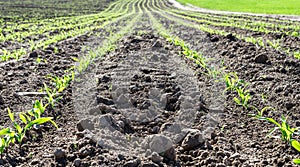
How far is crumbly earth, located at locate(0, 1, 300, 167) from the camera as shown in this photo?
9.23ft

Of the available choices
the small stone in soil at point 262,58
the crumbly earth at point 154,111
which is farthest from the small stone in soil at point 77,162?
the small stone in soil at point 262,58

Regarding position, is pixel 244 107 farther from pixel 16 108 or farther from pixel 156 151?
pixel 16 108

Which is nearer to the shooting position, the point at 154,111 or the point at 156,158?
the point at 156,158

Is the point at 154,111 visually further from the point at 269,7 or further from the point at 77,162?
the point at 269,7

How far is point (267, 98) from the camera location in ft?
13.5

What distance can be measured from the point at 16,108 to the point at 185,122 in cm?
178

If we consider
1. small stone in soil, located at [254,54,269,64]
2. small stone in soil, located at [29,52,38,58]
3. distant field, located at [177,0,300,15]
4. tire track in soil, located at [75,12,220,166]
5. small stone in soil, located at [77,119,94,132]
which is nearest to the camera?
tire track in soil, located at [75,12,220,166]

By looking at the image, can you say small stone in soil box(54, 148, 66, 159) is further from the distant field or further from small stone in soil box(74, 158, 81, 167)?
the distant field

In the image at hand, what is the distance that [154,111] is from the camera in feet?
13.1

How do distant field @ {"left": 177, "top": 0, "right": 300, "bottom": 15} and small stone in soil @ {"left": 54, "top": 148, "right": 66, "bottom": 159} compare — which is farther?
distant field @ {"left": 177, "top": 0, "right": 300, "bottom": 15}

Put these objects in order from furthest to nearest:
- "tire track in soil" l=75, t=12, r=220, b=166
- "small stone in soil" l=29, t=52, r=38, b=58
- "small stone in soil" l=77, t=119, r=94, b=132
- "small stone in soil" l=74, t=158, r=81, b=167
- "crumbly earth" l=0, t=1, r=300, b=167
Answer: "small stone in soil" l=29, t=52, r=38, b=58 → "small stone in soil" l=77, t=119, r=94, b=132 → "tire track in soil" l=75, t=12, r=220, b=166 → "crumbly earth" l=0, t=1, r=300, b=167 → "small stone in soil" l=74, t=158, r=81, b=167

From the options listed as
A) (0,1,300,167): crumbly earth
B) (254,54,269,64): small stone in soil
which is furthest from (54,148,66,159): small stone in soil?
(254,54,269,64): small stone in soil

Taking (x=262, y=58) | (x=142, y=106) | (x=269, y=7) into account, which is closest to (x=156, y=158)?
(x=142, y=106)

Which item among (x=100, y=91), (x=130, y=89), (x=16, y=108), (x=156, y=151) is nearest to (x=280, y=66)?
(x=130, y=89)
